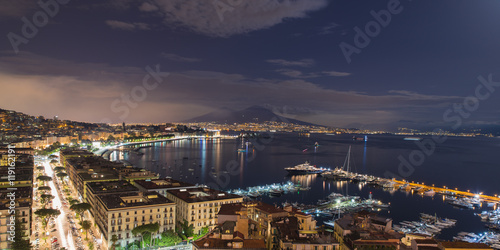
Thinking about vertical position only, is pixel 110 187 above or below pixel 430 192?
above

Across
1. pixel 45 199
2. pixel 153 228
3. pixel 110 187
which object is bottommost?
pixel 45 199

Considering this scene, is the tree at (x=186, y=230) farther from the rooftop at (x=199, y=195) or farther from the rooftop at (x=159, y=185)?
the rooftop at (x=159, y=185)

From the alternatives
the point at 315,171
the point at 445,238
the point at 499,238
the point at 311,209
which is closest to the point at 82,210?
the point at 311,209

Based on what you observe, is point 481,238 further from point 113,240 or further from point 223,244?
point 113,240

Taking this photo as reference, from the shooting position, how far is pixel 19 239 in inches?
435

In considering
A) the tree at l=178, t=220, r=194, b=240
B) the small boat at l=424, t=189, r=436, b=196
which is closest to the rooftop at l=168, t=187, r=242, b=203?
the tree at l=178, t=220, r=194, b=240

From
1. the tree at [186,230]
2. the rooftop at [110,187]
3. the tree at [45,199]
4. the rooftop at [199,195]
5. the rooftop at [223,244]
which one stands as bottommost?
the tree at [186,230]

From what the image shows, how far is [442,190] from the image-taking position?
2991 cm

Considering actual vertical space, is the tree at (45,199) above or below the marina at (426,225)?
above

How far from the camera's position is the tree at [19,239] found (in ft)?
35.1

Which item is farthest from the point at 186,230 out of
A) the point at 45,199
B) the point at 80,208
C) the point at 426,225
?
the point at 426,225

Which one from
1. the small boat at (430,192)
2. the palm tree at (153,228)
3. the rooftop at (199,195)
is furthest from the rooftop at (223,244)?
the small boat at (430,192)

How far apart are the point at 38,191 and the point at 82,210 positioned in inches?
311

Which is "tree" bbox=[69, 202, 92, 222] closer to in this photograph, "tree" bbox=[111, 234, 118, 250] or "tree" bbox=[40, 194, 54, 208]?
"tree" bbox=[40, 194, 54, 208]
